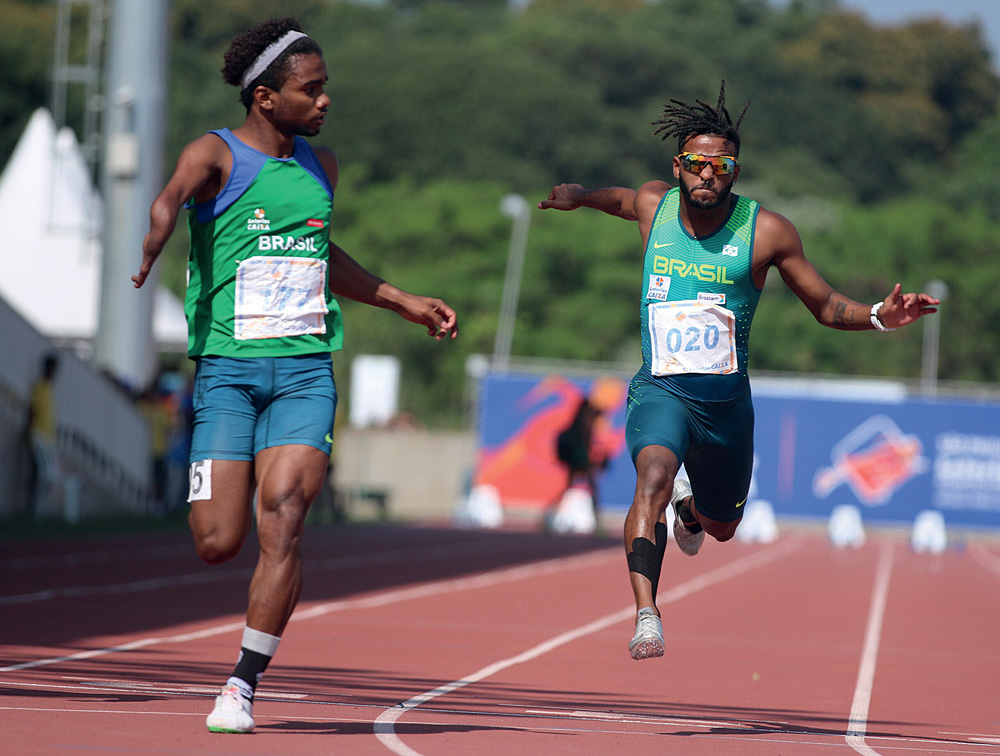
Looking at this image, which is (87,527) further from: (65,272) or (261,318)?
(65,272)

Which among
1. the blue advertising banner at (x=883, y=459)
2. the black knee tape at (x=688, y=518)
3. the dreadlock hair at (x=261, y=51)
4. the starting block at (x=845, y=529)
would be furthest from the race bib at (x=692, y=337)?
the blue advertising banner at (x=883, y=459)

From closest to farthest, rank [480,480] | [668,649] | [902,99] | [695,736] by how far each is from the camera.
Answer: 1. [695,736]
2. [668,649]
3. [480,480]
4. [902,99]

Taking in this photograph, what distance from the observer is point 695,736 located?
6.29m

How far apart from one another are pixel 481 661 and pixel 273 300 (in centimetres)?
364

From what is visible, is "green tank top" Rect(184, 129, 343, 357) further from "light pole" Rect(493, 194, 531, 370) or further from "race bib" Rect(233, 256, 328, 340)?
"light pole" Rect(493, 194, 531, 370)

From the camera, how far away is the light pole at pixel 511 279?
38188 mm

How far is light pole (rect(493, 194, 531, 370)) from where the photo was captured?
38.2 metres

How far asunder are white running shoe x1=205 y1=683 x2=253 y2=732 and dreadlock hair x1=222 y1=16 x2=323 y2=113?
2.05 m

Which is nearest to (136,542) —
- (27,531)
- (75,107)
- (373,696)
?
(27,531)

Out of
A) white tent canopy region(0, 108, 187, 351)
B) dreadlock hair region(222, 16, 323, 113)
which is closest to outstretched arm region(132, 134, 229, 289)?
dreadlock hair region(222, 16, 323, 113)

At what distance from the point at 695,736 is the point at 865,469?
27.3 metres

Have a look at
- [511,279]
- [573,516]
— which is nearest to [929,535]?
[573,516]

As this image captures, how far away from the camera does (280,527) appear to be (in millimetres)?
5629

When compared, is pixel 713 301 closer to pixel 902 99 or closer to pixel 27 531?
pixel 27 531
